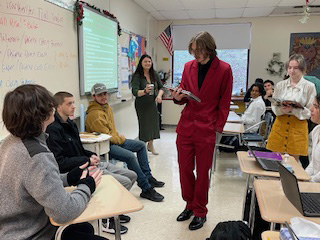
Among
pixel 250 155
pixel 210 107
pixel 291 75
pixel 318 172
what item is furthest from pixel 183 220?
pixel 291 75

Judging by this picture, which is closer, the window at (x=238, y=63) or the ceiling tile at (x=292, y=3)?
the ceiling tile at (x=292, y=3)

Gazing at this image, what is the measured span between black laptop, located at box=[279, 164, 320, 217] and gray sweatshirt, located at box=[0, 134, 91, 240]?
99 cm

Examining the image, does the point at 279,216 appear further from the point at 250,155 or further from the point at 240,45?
the point at 240,45

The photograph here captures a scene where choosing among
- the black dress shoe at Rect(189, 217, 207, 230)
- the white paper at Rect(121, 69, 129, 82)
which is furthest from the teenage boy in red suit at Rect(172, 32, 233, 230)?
the white paper at Rect(121, 69, 129, 82)

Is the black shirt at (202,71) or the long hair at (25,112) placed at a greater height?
the black shirt at (202,71)

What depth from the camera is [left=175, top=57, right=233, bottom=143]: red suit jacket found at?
2.26 meters

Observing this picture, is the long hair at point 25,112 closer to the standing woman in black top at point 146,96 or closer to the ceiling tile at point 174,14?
the standing woman in black top at point 146,96

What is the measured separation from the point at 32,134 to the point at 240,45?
6362 millimetres

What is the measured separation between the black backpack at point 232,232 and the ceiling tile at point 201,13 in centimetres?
507

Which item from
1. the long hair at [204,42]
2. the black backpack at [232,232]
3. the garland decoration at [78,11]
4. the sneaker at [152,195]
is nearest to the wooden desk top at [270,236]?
the black backpack at [232,232]

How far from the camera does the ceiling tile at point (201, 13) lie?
232 inches

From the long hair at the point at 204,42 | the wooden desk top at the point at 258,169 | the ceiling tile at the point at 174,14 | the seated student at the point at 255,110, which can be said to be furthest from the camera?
the ceiling tile at the point at 174,14

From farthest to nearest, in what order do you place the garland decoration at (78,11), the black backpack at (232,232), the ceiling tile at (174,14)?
the ceiling tile at (174,14) < the garland decoration at (78,11) < the black backpack at (232,232)

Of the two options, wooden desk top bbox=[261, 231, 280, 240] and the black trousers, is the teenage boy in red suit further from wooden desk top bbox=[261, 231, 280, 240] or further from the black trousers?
wooden desk top bbox=[261, 231, 280, 240]
